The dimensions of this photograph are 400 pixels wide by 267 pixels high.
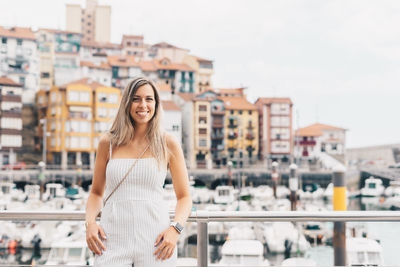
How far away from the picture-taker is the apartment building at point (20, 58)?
50156mm

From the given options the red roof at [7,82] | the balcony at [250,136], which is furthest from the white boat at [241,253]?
the red roof at [7,82]

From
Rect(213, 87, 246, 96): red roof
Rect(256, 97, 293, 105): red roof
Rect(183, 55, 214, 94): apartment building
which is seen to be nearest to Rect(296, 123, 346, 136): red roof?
Rect(256, 97, 293, 105): red roof

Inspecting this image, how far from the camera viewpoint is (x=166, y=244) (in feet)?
6.34

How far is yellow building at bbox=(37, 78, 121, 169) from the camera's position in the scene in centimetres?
4497

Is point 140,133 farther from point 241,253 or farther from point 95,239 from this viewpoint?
point 241,253

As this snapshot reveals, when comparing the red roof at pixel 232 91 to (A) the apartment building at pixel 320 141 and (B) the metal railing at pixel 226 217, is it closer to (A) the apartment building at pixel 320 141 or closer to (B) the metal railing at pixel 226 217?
(A) the apartment building at pixel 320 141

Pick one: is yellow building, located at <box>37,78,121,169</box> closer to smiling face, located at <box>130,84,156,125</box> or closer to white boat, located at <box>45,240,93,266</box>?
white boat, located at <box>45,240,93,266</box>

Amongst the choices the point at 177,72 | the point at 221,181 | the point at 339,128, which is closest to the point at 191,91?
the point at 177,72

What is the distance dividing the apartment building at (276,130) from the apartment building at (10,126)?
2841 cm

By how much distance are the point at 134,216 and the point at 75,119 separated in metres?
45.4

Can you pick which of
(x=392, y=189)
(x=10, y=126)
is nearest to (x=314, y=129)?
(x=392, y=189)

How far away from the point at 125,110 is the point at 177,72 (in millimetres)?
55214

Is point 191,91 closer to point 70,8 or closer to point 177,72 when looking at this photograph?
point 177,72

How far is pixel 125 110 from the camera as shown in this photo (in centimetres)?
207
